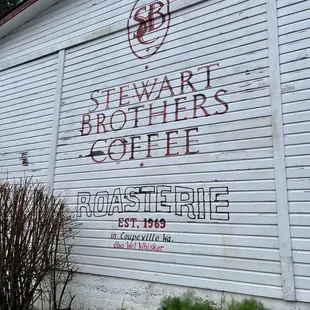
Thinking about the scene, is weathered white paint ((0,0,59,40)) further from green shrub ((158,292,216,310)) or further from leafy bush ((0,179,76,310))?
green shrub ((158,292,216,310))

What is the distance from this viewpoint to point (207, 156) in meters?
4.25

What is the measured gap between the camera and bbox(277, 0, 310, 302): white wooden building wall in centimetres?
343

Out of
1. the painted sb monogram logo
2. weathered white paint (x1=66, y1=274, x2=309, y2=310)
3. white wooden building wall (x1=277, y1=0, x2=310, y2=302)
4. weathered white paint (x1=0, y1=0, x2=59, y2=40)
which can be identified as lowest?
weathered white paint (x1=66, y1=274, x2=309, y2=310)

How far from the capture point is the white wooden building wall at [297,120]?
3432 millimetres

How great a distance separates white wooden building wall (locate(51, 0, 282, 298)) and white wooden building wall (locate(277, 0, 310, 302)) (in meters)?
0.20

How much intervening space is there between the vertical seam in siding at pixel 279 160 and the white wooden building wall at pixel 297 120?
5cm

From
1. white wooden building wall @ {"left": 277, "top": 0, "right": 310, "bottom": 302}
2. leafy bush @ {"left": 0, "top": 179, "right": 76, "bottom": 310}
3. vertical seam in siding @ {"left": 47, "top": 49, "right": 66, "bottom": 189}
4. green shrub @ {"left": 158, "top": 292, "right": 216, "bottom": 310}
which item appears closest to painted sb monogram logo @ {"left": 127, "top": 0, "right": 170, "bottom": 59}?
vertical seam in siding @ {"left": 47, "top": 49, "right": 66, "bottom": 189}

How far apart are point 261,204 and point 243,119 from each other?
1039 mm

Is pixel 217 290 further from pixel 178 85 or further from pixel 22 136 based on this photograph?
pixel 22 136

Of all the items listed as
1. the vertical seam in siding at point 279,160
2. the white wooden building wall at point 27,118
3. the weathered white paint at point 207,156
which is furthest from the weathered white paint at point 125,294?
the white wooden building wall at point 27,118

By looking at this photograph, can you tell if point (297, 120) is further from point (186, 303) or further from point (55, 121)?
point (55, 121)

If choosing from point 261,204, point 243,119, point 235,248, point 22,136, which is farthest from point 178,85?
point 22,136

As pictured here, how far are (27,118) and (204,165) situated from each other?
398 cm

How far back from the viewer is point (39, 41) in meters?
6.90
